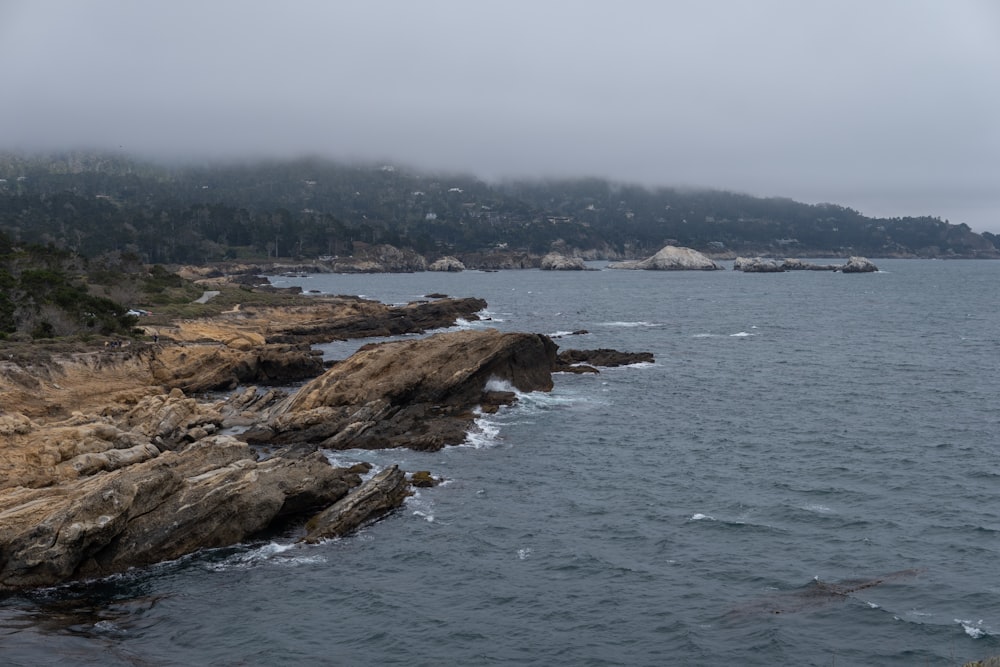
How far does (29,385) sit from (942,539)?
42.9m

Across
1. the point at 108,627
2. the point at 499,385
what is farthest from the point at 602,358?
the point at 108,627

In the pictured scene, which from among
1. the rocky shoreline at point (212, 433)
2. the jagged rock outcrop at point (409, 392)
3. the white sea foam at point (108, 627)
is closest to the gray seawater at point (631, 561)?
the white sea foam at point (108, 627)

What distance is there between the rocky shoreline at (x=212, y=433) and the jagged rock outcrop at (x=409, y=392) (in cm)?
11

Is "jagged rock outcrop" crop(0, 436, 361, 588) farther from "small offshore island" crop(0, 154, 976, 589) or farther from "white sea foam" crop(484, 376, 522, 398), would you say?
"white sea foam" crop(484, 376, 522, 398)

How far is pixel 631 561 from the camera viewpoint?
95.6 feet

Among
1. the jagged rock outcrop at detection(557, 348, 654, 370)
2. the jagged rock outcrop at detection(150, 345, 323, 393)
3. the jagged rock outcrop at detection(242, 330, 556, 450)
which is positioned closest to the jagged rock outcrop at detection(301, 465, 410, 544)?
the jagged rock outcrop at detection(242, 330, 556, 450)

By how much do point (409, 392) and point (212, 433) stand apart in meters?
11.3

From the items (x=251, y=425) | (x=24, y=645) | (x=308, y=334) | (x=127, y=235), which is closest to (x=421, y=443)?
(x=251, y=425)

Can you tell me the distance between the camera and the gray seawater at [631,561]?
908 inches

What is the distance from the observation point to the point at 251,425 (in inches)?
1764

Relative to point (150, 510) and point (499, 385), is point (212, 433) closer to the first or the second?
point (150, 510)

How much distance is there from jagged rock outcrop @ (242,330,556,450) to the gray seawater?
6.84 ft

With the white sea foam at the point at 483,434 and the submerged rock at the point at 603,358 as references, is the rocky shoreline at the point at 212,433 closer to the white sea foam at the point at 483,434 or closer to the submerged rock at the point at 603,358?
the submerged rock at the point at 603,358

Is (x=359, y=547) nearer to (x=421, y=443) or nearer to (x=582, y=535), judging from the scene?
(x=582, y=535)
